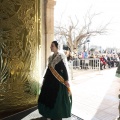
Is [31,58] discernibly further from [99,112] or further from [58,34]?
[58,34]

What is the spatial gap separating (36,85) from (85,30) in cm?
1493

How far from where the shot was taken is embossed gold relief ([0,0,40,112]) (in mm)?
4378

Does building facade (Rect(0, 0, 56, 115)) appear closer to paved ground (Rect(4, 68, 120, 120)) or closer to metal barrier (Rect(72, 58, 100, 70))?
paved ground (Rect(4, 68, 120, 120))

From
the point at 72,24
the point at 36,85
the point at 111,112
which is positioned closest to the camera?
the point at 111,112

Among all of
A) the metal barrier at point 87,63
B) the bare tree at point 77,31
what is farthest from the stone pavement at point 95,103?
the bare tree at point 77,31

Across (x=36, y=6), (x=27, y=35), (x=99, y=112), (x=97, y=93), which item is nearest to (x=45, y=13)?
(x=36, y=6)

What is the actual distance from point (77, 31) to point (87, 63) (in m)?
6.61

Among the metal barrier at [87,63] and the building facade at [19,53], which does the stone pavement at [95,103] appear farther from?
the metal barrier at [87,63]

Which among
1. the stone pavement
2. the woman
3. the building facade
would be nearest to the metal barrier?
the stone pavement

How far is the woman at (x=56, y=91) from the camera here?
3.68m

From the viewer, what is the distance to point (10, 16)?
4.39 metres

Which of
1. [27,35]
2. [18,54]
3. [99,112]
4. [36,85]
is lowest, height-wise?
[99,112]

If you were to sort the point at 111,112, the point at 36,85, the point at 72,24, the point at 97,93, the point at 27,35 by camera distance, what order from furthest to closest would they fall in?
the point at 72,24
the point at 97,93
the point at 36,85
the point at 27,35
the point at 111,112

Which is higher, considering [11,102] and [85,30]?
[85,30]
